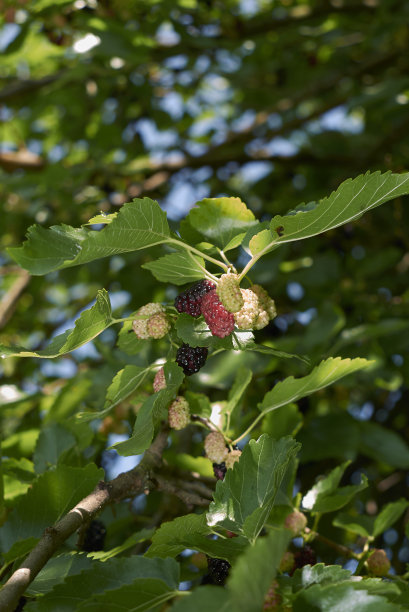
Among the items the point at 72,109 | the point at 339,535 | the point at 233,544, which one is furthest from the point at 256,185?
the point at 233,544

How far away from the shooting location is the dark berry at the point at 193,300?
0.75 m

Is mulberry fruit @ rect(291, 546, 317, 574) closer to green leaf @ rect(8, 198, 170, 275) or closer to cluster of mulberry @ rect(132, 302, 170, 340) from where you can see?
cluster of mulberry @ rect(132, 302, 170, 340)

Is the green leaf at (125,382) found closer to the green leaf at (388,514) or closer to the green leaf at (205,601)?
the green leaf at (205,601)

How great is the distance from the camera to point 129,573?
62cm

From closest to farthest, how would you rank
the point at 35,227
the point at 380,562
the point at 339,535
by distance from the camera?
the point at 35,227
the point at 380,562
the point at 339,535

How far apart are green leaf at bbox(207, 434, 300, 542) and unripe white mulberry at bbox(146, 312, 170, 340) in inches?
7.0

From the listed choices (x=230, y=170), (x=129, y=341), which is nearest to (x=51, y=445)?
(x=129, y=341)

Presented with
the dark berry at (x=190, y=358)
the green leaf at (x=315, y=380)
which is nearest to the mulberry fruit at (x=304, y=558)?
the green leaf at (x=315, y=380)

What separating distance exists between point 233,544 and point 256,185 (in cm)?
220

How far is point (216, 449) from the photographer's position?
838 millimetres

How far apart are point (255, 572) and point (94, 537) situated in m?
0.57

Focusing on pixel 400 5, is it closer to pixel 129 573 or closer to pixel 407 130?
pixel 407 130

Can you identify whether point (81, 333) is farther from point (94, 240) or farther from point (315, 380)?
point (315, 380)

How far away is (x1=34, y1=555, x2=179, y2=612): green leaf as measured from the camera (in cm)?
60
